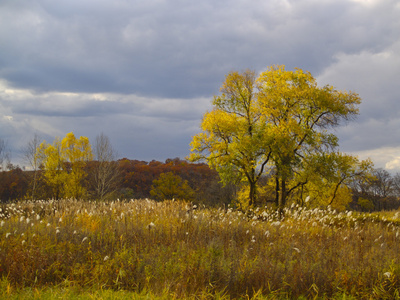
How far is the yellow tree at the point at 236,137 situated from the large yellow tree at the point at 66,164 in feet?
64.0

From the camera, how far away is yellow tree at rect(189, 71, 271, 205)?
2744 centimetres

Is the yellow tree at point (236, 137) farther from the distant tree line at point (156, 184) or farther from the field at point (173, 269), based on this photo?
the field at point (173, 269)

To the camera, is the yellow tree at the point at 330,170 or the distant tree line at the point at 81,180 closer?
the yellow tree at the point at 330,170

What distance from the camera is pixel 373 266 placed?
628 cm

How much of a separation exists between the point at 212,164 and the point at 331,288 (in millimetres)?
23137

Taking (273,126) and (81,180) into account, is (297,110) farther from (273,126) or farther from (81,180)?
(81,180)

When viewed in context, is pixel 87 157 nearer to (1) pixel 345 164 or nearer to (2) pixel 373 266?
(1) pixel 345 164

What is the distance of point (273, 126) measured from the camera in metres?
27.1

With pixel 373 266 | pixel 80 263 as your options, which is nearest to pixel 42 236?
pixel 80 263

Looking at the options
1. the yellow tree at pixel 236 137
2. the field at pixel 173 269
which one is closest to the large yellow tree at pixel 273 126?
the yellow tree at pixel 236 137


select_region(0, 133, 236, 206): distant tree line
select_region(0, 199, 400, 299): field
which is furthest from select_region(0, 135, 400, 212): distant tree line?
select_region(0, 199, 400, 299): field

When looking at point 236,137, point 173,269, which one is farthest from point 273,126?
point 173,269

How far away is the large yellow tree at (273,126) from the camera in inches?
1068

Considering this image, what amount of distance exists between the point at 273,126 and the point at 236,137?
339cm
